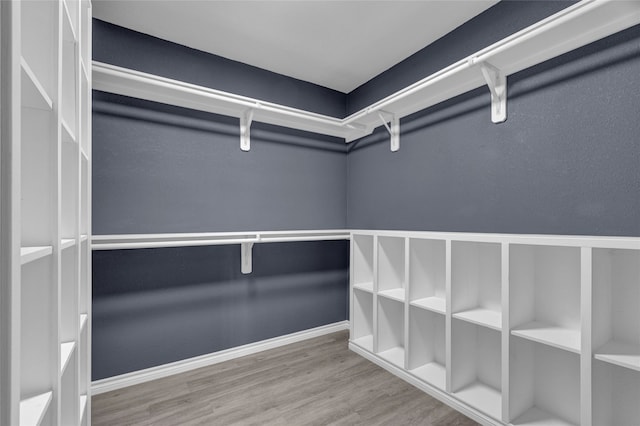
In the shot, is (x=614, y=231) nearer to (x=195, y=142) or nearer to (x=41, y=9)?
(x=41, y=9)

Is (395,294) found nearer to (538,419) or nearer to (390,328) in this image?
(390,328)

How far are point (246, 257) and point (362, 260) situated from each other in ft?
3.18

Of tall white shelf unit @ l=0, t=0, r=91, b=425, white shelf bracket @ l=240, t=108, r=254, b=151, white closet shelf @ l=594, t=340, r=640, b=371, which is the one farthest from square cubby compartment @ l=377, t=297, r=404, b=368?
tall white shelf unit @ l=0, t=0, r=91, b=425

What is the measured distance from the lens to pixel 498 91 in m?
1.67

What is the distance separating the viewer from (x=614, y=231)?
50.6 inches

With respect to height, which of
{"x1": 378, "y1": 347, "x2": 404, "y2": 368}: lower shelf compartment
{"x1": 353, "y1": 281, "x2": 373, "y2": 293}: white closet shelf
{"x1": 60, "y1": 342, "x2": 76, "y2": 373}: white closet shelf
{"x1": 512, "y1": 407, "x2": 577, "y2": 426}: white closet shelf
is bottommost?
{"x1": 378, "y1": 347, "x2": 404, "y2": 368}: lower shelf compartment

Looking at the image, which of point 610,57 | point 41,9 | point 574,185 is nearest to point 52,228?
point 41,9

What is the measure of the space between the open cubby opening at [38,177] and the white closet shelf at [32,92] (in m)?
0.04

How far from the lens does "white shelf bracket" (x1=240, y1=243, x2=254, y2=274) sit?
2256mm

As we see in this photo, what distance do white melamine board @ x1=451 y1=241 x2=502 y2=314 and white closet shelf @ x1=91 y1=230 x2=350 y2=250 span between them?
40.9 inches

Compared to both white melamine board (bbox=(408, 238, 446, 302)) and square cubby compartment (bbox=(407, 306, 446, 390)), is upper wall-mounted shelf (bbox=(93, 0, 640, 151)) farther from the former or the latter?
square cubby compartment (bbox=(407, 306, 446, 390))

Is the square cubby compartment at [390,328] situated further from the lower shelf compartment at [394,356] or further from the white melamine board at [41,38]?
the white melamine board at [41,38]

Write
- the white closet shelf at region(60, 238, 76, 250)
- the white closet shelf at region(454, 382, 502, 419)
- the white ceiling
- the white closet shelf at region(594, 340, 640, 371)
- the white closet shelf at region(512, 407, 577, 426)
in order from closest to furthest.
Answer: the white closet shelf at region(60, 238, 76, 250), the white closet shelf at region(594, 340, 640, 371), the white closet shelf at region(512, 407, 577, 426), the white closet shelf at region(454, 382, 502, 419), the white ceiling

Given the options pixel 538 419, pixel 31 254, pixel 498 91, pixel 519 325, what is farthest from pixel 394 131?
pixel 31 254
